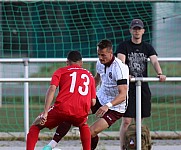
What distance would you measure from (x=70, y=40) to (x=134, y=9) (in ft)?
4.82

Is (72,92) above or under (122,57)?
under

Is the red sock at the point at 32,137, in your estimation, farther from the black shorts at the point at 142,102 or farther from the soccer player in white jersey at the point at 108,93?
the black shorts at the point at 142,102

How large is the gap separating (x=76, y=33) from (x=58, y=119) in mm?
6742

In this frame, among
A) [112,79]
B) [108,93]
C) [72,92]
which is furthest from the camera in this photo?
[108,93]

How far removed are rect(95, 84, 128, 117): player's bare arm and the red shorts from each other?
0.70 feet

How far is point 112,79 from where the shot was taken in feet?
28.2

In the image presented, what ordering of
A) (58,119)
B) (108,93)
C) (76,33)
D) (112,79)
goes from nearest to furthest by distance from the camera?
(58,119) < (112,79) < (108,93) < (76,33)

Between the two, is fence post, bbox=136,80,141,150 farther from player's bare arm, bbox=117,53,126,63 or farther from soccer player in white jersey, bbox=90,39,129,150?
player's bare arm, bbox=117,53,126,63

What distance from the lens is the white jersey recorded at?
847 centimetres

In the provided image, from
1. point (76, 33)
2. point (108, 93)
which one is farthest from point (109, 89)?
point (76, 33)

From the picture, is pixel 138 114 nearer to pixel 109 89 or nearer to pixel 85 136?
pixel 109 89

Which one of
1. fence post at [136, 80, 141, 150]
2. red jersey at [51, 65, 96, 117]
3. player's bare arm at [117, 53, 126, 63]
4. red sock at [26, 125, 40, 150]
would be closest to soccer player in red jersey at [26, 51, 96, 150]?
red jersey at [51, 65, 96, 117]

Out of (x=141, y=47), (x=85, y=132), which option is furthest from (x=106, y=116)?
(x=141, y=47)

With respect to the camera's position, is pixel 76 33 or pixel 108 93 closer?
pixel 108 93
